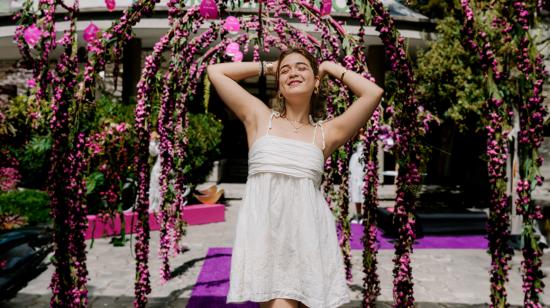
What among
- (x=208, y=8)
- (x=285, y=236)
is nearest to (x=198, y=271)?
(x=208, y=8)

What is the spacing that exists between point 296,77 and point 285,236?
2.94 feet

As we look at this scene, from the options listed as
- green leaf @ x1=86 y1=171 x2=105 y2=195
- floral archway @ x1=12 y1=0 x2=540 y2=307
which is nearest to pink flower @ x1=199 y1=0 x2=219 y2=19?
floral archway @ x1=12 y1=0 x2=540 y2=307

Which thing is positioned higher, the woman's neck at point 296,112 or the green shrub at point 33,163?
the woman's neck at point 296,112

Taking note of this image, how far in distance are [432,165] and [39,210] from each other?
1829 cm

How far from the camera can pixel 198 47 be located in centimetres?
531

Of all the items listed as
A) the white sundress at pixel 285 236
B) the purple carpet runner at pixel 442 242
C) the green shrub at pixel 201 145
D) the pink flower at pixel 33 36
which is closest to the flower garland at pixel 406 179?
the white sundress at pixel 285 236

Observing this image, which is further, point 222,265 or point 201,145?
point 201,145

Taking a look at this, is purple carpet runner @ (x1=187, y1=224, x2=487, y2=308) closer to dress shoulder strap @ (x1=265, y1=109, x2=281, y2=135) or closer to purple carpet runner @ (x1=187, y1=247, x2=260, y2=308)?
purple carpet runner @ (x1=187, y1=247, x2=260, y2=308)

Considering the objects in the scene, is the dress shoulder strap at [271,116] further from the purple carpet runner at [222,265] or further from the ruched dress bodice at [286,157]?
the purple carpet runner at [222,265]

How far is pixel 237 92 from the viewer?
264 centimetres

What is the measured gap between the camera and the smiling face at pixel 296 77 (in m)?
2.54

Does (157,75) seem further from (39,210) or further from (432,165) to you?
(432,165)

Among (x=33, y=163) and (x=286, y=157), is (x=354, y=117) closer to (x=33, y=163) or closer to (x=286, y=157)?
(x=286, y=157)

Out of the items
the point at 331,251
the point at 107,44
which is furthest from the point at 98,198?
the point at 331,251
